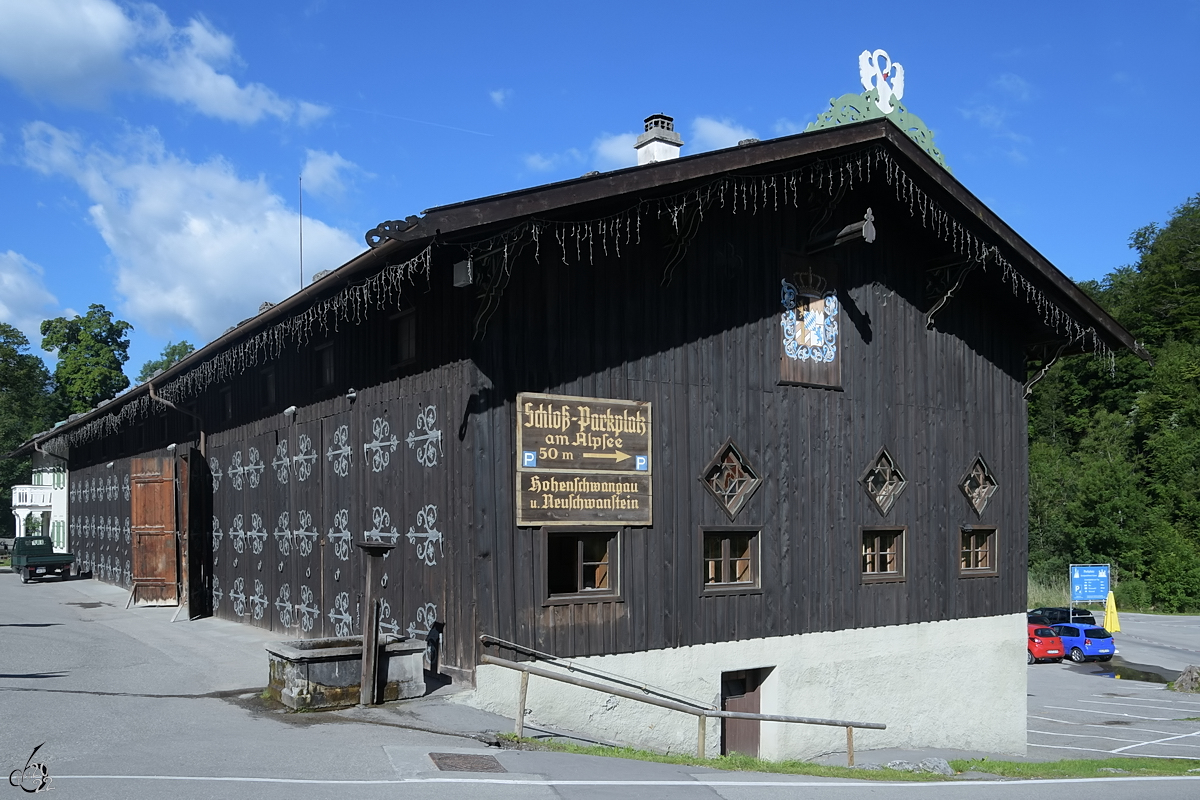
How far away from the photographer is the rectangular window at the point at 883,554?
16.3 m

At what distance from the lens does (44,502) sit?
180 feet

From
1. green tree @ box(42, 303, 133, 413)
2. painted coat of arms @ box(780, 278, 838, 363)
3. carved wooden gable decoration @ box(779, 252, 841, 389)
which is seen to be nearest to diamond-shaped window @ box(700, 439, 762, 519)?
carved wooden gable decoration @ box(779, 252, 841, 389)

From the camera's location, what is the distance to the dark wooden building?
1223 centimetres

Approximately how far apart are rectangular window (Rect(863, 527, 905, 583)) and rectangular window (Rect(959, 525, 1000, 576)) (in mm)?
1528

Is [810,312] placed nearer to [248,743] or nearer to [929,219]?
[929,219]

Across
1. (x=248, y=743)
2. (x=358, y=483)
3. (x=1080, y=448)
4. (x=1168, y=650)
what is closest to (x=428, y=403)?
(x=358, y=483)

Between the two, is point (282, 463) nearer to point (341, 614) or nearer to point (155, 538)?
point (341, 614)

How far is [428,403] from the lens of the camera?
1273 centimetres

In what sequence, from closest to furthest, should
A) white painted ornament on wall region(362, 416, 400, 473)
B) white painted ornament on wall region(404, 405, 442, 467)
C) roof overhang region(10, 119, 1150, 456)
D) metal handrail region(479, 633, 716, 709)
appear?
roof overhang region(10, 119, 1150, 456) < metal handrail region(479, 633, 716, 709) < white painted ornament on wall region(404, 405, 442, 467) < white painted ornament on wall region(362, 416, 400, 473)

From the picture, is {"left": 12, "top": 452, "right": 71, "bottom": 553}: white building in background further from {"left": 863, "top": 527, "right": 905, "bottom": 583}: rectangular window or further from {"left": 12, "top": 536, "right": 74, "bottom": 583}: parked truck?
{"left": 863, "top": 527, "right": 905, "bottom": 583}: rectangular window

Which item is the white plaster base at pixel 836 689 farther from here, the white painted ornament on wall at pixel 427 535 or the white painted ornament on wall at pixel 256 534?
the white painted ornament on wall at pixel 256 534

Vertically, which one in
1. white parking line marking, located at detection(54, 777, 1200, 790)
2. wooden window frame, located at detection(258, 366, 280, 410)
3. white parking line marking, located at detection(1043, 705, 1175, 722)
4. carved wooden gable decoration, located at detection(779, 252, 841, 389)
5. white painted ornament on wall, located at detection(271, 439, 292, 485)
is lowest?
white parking line marking, located at detection(1043, 705, 1175, 722)

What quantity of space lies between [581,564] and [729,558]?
8.46ft

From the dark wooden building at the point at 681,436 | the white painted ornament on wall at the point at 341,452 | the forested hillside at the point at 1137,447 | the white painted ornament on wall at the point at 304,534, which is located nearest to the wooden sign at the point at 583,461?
the dark wooden building at the point at 681,436
